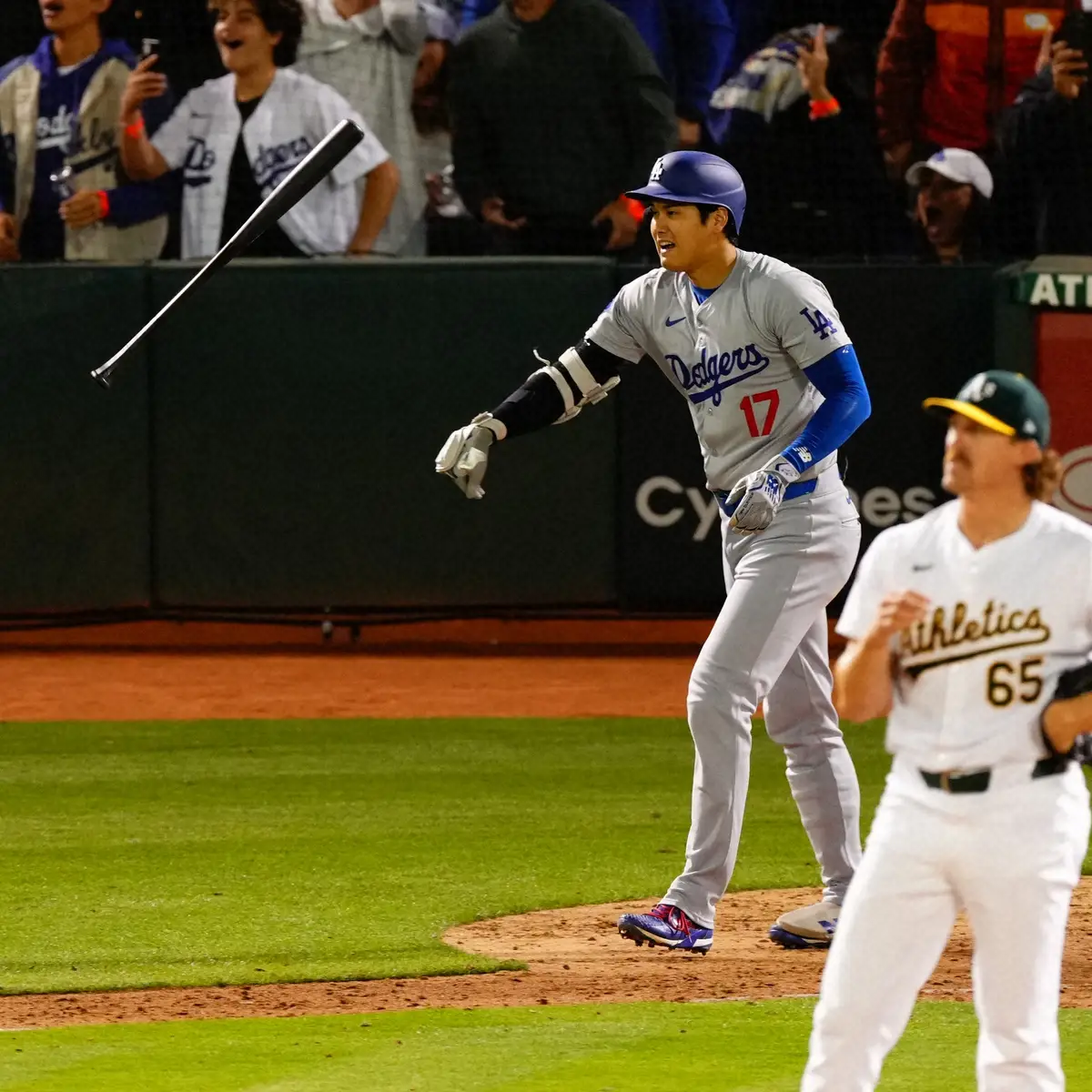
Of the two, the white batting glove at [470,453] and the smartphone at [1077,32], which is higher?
the smartphone at [1077,32]

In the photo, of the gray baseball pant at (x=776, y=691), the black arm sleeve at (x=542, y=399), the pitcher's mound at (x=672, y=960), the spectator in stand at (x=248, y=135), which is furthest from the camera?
the spectator in stand at (x=248, y=135)

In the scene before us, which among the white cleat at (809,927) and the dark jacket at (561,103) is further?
the dark jacket at (561,103)

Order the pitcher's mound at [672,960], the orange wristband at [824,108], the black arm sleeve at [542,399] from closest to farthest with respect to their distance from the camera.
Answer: the pitcher's mound at [672,960] → the black arm sleeve at [542,399] → the orange wristband at [824,108]

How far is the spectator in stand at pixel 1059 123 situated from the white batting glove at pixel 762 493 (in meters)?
6.37

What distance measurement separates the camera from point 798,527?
5648 millimetres

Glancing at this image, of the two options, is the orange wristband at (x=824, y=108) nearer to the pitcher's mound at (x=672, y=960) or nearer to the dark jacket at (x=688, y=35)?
the dark jacket at (x=688, y=35)

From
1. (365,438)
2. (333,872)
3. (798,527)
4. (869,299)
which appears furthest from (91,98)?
(798,527)

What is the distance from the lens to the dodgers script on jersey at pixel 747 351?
18.3 ft

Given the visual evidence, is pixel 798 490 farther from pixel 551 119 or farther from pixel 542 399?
pixel 551 119

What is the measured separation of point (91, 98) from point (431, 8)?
1.91 metres

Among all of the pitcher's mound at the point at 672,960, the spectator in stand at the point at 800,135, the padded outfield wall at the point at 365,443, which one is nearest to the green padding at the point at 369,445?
the padded outfield wall at the point at 365,443

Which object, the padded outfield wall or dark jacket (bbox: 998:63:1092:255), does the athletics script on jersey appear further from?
the padded outfield wall

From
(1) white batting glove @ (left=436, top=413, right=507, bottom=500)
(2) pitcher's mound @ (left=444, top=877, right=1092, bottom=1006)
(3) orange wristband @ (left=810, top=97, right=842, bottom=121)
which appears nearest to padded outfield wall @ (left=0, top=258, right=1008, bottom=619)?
(3) orange wristband @ (left=810, top=97, right=842, bottom=121)

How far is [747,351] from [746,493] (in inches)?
18.8
